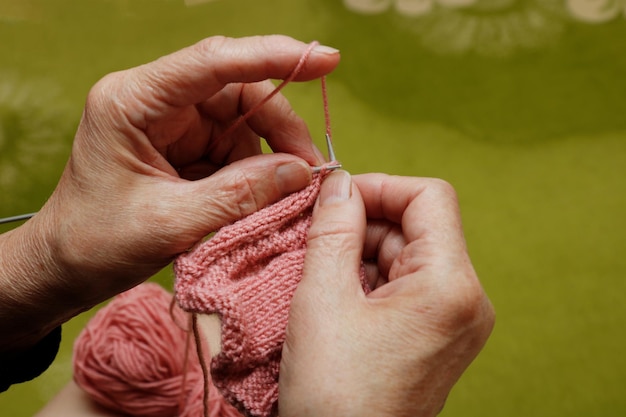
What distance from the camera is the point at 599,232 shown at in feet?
4.54

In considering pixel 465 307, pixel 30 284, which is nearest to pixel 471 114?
pixel 465 307

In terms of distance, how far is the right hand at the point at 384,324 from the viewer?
63 cm

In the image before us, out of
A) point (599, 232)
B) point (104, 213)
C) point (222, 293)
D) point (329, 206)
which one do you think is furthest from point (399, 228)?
point (599, 232)

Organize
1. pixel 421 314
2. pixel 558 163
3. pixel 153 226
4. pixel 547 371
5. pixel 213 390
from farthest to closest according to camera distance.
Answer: pixel 558 163, pixel 547 371, pixel 213 390, pixel 153 226, pixel 421 314

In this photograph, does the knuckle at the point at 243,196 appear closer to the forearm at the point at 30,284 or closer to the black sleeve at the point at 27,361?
the forearm at the point at 30,284

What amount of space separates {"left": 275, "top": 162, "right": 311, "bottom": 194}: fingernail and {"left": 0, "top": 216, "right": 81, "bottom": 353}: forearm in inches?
12.8

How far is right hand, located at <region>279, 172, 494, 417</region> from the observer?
63 cm

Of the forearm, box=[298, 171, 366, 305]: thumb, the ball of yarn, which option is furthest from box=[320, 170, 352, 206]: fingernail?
the ball of yarn

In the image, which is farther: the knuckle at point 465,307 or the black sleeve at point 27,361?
the black sleeve at point 27,361

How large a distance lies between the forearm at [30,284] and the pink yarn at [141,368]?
0.23 m

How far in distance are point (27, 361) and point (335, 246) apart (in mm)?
612

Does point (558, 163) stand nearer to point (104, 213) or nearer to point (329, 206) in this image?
point (329, 206)

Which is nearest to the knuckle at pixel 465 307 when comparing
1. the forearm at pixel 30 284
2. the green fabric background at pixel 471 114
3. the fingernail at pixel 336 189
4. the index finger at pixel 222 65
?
the fingernail at pixel 336 189

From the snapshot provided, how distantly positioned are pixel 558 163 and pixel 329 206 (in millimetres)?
869
